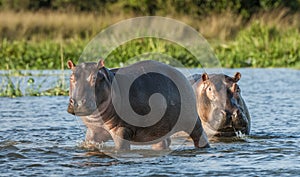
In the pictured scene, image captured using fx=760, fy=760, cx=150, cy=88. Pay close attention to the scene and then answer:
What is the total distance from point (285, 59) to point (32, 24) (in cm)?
979

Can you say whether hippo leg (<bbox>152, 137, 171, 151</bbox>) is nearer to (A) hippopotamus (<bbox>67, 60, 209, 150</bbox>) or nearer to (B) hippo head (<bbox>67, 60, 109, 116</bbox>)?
(A) hippopotamus (<bbox>67, 60, 209, 150</bbox>)

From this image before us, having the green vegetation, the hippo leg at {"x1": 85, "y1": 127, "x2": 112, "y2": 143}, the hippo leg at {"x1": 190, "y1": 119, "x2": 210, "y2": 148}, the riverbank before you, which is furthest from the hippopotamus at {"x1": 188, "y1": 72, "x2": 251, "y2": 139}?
the riverbank

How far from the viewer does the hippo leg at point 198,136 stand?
5.93 meters

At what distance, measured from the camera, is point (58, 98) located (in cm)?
1044

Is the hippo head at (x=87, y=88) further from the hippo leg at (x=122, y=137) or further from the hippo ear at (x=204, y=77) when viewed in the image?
the hippo ear at (x=204, y=77)

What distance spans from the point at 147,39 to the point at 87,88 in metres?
12.3

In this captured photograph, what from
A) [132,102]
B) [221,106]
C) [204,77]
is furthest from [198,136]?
[132,102]

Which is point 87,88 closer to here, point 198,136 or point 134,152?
point 134,152

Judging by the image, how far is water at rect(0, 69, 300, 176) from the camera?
5199mm

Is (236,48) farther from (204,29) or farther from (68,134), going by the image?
(68,134)

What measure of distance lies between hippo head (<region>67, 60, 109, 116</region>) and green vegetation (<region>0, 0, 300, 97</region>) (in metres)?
5.10

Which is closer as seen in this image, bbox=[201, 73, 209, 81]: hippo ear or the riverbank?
bbox=[201, 73, 209, 81]: hippo ear

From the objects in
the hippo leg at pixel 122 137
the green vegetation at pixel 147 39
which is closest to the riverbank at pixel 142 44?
the green vegetation at pixel 147 39

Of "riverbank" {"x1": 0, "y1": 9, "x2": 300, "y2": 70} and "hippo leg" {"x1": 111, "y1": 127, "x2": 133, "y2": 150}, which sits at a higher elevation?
"riverbank" {"x1": 0, "y1": 9, "x2": 300, "y2": 70}
